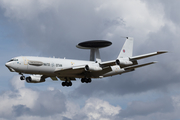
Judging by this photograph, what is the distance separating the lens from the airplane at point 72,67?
62.0 meters

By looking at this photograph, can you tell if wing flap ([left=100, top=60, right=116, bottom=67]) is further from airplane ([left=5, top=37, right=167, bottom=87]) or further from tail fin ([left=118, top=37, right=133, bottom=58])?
tail fin ([left=118, top=37, right=133, bottom=58])

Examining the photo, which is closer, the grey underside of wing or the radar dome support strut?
the grey underside of wing

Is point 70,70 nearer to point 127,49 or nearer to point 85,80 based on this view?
point 85,80

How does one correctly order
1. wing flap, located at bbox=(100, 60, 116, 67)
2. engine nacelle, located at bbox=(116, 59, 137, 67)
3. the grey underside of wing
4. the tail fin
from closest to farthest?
engine nacelle, located at bbox=(116, 59, 137, 67) → the grey underside of wing → wing flap, located at bbox=(100, 60, 116, 67) → the tail fin

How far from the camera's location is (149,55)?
64312mm

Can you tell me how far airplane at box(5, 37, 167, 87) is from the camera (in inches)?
2440

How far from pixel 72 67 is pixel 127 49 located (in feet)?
63.1

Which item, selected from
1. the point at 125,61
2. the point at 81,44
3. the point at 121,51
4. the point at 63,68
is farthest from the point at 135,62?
the point at 81,44

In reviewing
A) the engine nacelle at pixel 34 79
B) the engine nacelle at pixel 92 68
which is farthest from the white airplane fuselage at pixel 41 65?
the engine nacelle at pixel 34 79

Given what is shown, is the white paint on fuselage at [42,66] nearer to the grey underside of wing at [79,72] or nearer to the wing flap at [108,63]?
the grey underside of wing at [79,72]

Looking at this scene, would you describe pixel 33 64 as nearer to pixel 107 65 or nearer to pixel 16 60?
pixel 16 60

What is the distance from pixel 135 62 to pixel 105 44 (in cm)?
1804

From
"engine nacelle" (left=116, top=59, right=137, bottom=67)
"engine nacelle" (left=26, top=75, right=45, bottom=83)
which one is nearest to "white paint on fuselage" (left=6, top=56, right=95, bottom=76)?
"engine nacelle" (left=26, top=75, right=45, bottom=83)

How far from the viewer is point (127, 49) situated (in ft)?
260
